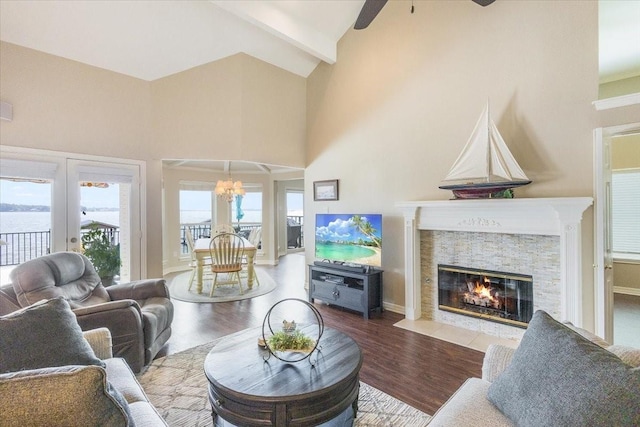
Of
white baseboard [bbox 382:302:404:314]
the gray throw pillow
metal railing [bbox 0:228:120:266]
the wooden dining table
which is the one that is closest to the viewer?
the gray throw pillow

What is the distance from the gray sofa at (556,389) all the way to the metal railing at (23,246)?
447cm

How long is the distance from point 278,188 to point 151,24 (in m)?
5.07

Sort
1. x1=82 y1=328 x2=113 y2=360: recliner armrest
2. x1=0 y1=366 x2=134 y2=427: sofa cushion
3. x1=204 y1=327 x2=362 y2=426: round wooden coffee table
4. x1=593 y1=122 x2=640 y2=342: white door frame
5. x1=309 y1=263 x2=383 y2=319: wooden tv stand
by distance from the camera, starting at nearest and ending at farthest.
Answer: x1=0 y1=366 x2=134 y2=427: sofa cushion, x1=204 y1=327 x2=362 y2=426: round wooden coffee table, x1=82 y1=328 x2=113 y2=360: recliner armrest, x1=593 y1=122 x2=640 y2=342: white door frame, x1=309 y1=263 x2=383 y2=319: wooden tv stand

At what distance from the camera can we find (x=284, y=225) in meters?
8.84

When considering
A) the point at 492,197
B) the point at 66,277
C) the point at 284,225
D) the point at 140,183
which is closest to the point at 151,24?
the point at 140,183

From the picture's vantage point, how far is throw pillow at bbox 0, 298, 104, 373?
139 centimetres

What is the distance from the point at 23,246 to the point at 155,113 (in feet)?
7.51

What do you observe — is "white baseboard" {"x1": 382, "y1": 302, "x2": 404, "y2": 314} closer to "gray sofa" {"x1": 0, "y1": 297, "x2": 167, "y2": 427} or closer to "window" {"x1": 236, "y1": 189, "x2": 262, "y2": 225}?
"gray sofa" {"x1": 0, "y1": 297, "x2": 167, "y2": 427}

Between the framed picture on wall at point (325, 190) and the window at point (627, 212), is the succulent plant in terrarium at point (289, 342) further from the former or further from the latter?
the window at point (627, 212)

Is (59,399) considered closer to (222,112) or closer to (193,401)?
(193,401)

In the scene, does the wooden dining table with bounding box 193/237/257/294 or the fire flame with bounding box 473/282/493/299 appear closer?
the fire flame with bounding box 473/282/493/299

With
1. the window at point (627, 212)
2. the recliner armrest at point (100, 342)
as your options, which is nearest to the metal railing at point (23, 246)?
the recliner armrest at point (100, 342)

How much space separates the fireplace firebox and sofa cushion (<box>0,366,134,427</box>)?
3.61m

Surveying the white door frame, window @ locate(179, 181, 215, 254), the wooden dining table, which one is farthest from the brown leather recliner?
window @ locate(179, 181, 215, 254)
